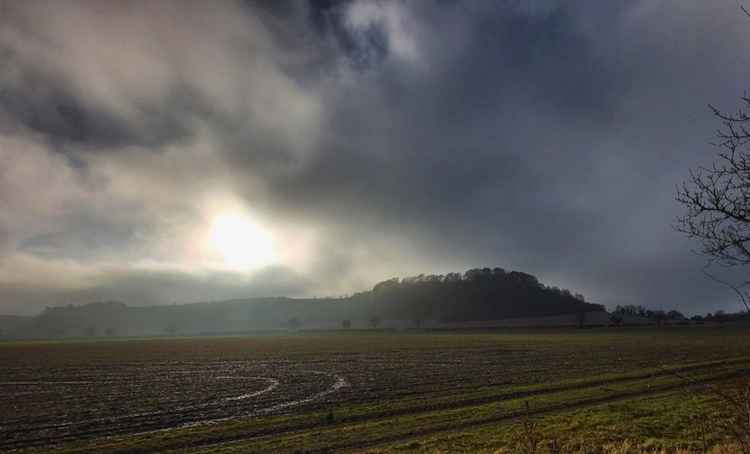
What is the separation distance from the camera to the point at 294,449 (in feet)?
59.4

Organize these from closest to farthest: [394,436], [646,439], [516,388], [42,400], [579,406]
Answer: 1. [646,439]
2. [394,436]
3. [579,406]
4. [516,388]
5. [42,400]

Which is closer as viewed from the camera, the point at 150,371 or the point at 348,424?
the point at 348,424

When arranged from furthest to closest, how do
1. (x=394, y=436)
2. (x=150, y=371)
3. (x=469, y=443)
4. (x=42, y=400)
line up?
(x=150, y=371), (x=42, y=400), (x=394, y=436), (x=469, y=443)

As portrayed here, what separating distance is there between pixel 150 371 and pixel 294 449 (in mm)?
49166

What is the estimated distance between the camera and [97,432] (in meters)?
24.0

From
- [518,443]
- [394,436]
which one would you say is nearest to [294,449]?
[394,436]

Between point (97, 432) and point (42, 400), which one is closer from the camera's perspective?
point (97, 432)

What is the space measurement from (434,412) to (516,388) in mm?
10261

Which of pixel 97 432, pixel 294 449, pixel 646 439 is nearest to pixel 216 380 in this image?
pixel 97 432

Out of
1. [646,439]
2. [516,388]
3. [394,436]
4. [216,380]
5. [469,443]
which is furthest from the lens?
[216,380]

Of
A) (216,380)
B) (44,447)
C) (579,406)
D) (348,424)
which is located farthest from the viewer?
(216,380)

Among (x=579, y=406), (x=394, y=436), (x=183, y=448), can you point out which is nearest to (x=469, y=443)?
(x=394, y=436)

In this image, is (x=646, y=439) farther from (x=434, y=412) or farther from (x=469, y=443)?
(x=434, y=412)

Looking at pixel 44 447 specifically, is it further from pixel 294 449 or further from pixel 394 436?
pixel 394 436
